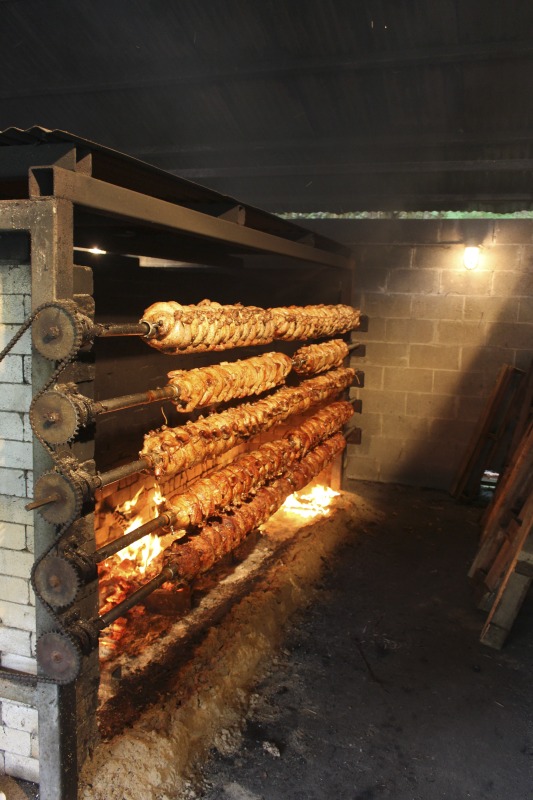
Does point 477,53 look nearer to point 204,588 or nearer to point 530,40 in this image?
point 530,40

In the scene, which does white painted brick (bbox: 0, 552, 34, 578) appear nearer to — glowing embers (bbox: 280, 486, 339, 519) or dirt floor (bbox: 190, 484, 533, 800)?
dirt floor (bbox: 190, 484, 533, 800)

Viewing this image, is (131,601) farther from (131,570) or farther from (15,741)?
(131,570)

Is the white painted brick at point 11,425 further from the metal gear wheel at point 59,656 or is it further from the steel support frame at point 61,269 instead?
the metal gear wheel at point 59,656

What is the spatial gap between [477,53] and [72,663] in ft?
23.3

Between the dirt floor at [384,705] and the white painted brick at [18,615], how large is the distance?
1024mm

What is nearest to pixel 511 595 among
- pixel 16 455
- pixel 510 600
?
pixel 510 600

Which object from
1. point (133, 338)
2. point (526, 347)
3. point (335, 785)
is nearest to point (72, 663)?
point (335, 785)

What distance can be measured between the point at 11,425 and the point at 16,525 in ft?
1.84

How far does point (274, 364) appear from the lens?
18.0 ft

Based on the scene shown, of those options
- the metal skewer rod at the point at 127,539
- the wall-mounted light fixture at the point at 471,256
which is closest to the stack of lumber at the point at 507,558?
the metal skewer rod at the point at 127,539

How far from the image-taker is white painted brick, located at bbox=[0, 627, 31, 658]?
3.59 metres

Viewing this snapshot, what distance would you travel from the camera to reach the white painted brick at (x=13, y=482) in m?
3.45

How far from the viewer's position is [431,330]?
9.30m

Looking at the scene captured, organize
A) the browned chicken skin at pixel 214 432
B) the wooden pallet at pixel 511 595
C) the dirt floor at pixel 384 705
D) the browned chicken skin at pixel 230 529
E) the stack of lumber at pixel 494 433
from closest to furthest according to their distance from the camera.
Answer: the dirt floor at pixel 384 705 → the browned chicken skin at pixel 214 432 → the browned chicken skin at pixel 230 529 → the wooden pallet at pixel 511 595 → the stack of lumber at pixel 494 433
